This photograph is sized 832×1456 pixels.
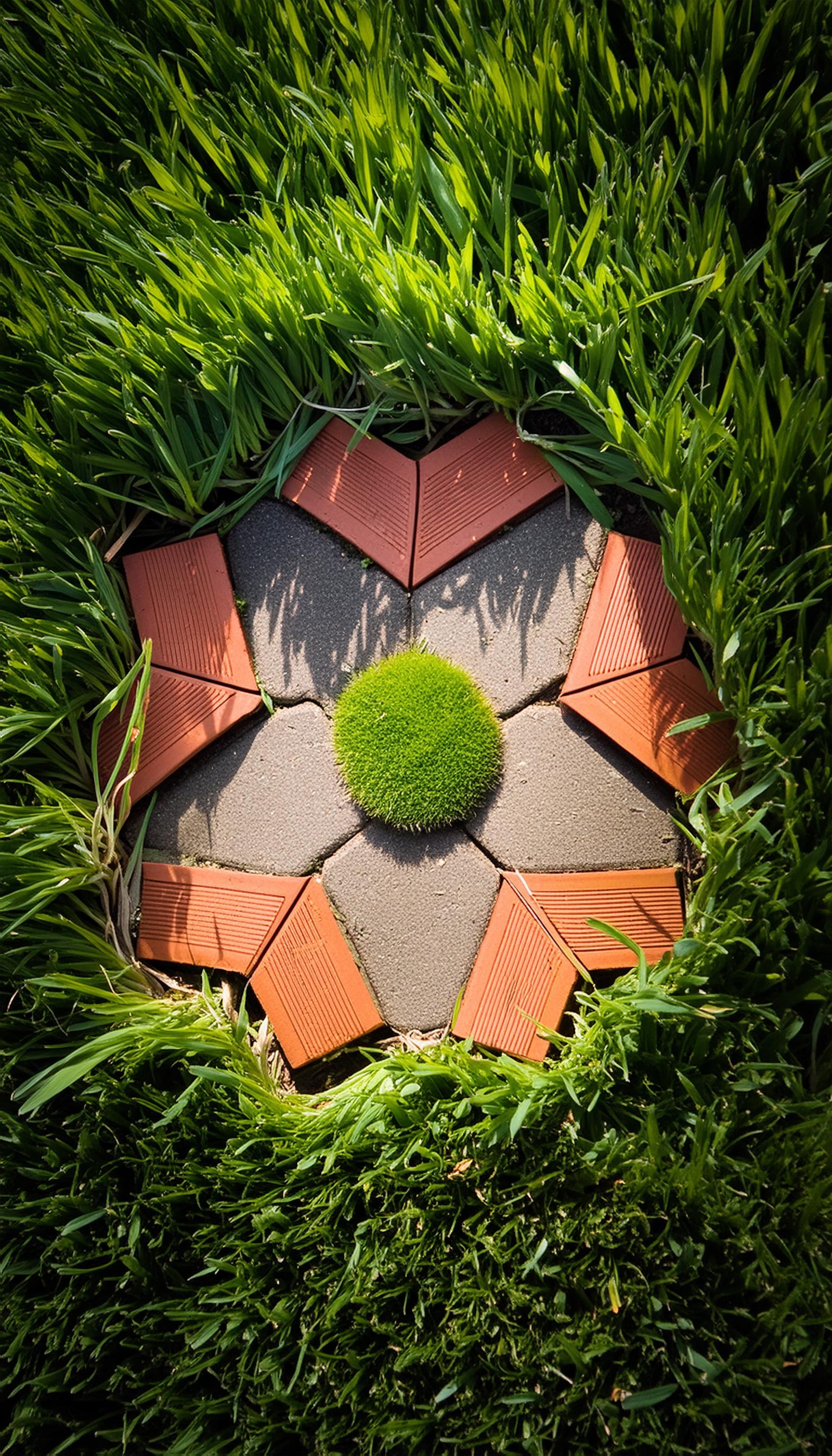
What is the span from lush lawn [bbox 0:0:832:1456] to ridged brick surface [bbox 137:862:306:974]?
80 millimetres

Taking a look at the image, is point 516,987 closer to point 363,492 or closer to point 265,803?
point 265,803

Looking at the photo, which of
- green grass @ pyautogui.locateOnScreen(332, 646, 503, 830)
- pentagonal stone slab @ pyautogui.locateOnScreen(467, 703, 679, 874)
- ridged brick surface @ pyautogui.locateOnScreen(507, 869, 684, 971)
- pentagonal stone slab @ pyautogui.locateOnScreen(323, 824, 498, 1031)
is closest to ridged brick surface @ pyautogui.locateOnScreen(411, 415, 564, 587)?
green grass @ pyautogui.locateOnScreen(332, 646, 503, 830)

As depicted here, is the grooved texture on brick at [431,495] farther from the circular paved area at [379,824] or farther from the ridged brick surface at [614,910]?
the ridged brick surface at [614,910]

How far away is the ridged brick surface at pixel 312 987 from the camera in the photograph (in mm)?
1670

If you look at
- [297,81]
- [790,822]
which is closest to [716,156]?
[297,81]

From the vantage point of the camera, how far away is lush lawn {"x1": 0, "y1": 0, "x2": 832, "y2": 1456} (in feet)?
4.44

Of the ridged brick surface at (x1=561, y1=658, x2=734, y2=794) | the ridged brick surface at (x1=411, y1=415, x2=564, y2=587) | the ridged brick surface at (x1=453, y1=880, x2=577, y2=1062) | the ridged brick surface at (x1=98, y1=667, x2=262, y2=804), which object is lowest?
the ridged brick surface at (x1=453, y1=880, x2=577, y2=1062)

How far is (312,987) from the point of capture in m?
1.68

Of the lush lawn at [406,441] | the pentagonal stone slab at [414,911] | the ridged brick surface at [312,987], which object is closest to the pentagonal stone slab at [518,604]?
the lush lawn at [406,441]

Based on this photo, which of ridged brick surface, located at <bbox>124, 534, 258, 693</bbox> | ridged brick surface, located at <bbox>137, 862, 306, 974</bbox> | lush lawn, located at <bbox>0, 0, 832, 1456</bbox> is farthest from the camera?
ridged brick surface, located at <bbox>124, 534, 258, 693</bbox>

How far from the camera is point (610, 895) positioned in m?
1.63

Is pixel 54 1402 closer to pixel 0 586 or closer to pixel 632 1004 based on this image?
pixel 632 1004

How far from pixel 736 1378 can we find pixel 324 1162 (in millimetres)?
717

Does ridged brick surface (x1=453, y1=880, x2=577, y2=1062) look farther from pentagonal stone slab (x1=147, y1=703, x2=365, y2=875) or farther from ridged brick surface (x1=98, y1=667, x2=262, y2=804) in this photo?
ridged brick surface (x1=98, y1=667, x2=262, y2=804)
